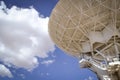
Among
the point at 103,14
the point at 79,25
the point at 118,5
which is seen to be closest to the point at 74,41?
the point at 79,25

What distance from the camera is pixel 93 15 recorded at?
29.2 m

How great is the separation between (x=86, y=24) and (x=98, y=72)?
5.98 meters

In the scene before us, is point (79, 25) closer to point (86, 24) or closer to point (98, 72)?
point (86, 24)

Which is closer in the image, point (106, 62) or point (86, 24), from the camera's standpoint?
point (106, 62)

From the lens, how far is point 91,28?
3027 cm

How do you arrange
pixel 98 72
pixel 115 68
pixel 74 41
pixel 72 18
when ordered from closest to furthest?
pixel 115 68
pixel 98 72
pixel 72 18
pixel 74 41

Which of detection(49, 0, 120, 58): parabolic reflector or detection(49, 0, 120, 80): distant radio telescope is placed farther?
detection(49, 0, 120, 58): parabolic reflector

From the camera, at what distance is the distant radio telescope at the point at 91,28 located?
92.5ft

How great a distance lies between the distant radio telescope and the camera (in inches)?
1110

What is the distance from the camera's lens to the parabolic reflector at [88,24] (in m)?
28.4

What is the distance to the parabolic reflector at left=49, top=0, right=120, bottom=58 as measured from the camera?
93.0 ft

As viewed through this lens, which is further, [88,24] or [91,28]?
[91,28]

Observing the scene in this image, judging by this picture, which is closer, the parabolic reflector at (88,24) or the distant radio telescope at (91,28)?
the distant radio telescope at (91,28)

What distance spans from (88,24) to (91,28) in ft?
2.27
